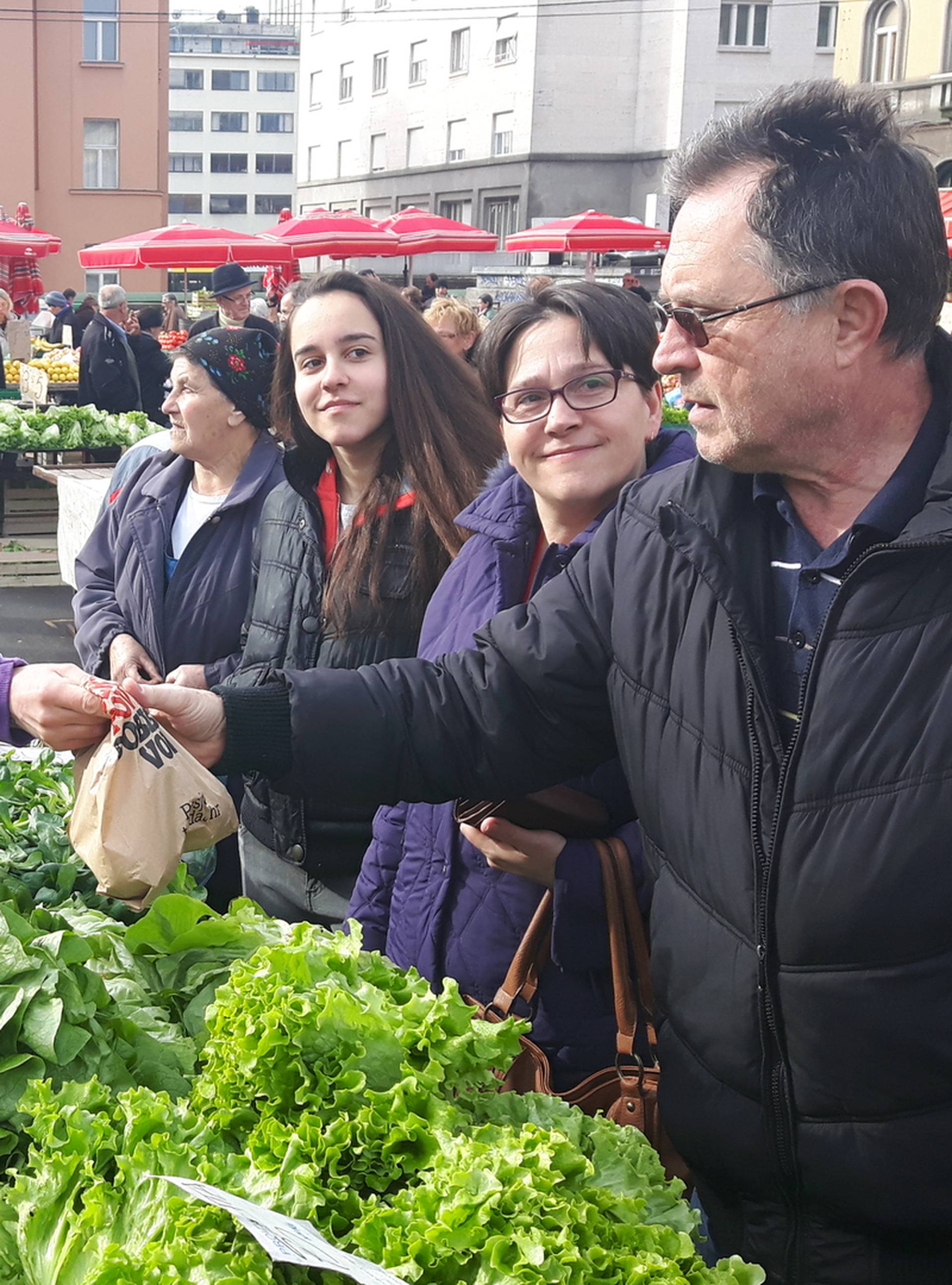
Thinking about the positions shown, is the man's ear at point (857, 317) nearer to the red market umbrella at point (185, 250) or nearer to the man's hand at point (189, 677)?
the man's hand at point (189, 677)

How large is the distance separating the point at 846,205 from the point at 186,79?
286ft

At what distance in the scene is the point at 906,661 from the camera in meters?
1.63

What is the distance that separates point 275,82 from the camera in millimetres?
80875

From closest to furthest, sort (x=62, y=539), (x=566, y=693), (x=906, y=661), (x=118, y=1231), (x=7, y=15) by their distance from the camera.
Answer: (x=118, y=1231) → (x=906, y=661) → (x=566, y=693) → (x=62, y=539) → (x=7, y=15)

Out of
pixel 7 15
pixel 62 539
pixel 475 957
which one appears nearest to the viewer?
pixel 475 957

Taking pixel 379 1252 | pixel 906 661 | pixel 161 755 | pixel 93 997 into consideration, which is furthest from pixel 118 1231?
pixel 906 661

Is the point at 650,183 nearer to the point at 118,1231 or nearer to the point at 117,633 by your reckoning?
the point at 117,633

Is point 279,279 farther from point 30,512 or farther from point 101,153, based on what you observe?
point 101,153

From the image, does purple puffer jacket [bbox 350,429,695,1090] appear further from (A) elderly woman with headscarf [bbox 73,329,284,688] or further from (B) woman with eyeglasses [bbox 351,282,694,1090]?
(A) elderly woman with headscarf [bbox 73,329,284,688]

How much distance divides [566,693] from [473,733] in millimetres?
174

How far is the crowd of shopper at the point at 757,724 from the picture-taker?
1640 millimetres

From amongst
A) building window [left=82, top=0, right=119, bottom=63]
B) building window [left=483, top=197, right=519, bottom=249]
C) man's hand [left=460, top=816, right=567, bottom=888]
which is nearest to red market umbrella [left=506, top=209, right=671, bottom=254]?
man's hand [left=460, top=816, right=567, bottom=888]

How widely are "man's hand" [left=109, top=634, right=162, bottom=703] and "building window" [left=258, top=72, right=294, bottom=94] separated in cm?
8335

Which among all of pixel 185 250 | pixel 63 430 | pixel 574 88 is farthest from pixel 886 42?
pixel 63 430
